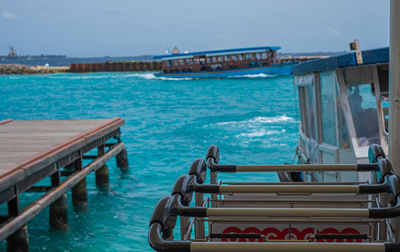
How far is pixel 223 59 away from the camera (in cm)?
7419

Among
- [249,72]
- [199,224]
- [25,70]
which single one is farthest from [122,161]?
[25,70]

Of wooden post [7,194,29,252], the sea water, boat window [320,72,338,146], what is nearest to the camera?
wooden post [7,194,29,252]

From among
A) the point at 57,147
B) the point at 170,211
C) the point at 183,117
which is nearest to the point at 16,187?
the point at 57,147

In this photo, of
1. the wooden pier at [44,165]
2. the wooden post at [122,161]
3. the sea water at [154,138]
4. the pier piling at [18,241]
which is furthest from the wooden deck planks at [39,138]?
the wooden post at [122,161]

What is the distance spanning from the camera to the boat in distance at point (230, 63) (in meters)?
71.3

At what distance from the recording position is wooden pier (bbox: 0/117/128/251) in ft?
23.2

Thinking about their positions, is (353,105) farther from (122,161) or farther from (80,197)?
(122,161)

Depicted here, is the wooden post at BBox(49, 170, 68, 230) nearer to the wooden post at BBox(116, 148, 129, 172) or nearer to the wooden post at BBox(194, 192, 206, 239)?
the wooden post at BBox(116, 148, 129, 172)

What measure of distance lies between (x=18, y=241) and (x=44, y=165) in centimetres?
133

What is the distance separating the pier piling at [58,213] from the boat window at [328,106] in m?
5.03

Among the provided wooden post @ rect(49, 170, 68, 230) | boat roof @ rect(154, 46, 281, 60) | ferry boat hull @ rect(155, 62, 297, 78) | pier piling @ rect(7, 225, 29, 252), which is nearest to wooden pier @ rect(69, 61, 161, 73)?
boat roof @ rect(154, 46, 281, 60)

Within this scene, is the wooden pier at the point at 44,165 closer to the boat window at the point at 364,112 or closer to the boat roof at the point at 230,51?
the boat window at the point at 364,112

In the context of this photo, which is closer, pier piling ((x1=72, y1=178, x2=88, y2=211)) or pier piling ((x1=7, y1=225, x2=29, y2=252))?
pier piling ((x1=7, y1=225, x2=29, y2=252))

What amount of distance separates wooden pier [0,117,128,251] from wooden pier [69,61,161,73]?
117 meters
